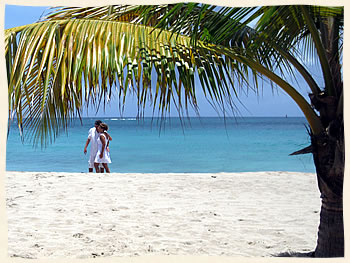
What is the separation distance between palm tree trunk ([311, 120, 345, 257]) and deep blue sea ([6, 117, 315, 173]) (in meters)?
0.34

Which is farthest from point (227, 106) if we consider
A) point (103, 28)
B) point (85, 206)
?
point (85, 206)

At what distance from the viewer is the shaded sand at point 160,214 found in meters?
3.24

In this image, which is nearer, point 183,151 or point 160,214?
point 160,214

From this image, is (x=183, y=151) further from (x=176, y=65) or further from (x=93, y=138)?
(x=176, y=65)

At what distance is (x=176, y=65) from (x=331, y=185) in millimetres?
1240

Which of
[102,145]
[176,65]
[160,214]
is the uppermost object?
[176,65]

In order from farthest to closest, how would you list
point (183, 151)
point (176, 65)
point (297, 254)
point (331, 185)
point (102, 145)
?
point (183, 151) → point (102, 145) → point (297, 254) → point (331, 185) → point (176, 65)

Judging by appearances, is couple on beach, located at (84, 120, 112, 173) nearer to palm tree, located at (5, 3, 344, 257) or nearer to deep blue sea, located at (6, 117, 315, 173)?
deep blue sea, located at (6, 117, 315, 173)

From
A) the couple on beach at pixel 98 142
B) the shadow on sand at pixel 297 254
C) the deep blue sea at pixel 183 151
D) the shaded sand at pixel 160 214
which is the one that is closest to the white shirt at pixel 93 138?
the couple on beach at pixel 98 142

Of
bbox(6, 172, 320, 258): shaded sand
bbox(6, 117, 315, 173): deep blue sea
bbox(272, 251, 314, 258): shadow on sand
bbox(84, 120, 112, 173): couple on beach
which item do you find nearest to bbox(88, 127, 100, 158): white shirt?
bbox(84, 120, 112, 173): couple on beach

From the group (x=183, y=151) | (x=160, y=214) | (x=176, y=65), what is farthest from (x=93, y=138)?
(x=183, y=151)

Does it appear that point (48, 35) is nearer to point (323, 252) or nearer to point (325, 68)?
point (325, 68)

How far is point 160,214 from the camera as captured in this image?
4457 millimetres

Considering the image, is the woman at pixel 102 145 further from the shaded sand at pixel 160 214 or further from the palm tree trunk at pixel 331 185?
the palm tree trunk at pixel 331 185
